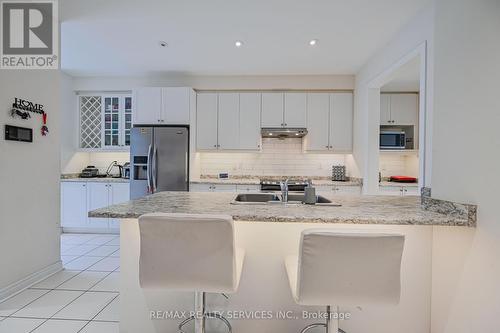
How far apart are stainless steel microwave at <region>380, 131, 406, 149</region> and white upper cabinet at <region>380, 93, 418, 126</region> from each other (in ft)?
0.75

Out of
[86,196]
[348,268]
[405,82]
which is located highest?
[405,82]

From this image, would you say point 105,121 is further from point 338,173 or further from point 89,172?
point 338,173

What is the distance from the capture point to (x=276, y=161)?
457 cm

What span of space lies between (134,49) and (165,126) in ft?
3.79

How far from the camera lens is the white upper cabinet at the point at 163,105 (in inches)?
161

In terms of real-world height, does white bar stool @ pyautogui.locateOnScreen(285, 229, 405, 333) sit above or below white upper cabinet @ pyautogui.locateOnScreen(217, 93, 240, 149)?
below

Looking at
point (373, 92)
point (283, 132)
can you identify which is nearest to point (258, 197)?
point (283, 132)

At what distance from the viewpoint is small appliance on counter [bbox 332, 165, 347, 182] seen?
4379mm

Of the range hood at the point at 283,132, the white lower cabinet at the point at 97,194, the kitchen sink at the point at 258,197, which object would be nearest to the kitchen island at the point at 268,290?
the kitchen sink at the point at 258,197

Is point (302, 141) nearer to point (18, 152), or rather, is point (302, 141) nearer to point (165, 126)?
point (165, 126)

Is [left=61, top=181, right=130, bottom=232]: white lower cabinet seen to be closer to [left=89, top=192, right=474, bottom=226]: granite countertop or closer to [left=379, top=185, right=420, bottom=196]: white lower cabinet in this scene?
[left=89, top=192, right=474, bottom=226]: granite countertop

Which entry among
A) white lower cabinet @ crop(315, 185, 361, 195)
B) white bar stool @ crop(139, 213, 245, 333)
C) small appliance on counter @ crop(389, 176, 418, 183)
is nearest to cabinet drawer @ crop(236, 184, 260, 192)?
white lower cabinet @ crop(315, 185, 361, 195)

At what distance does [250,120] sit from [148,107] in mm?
1643

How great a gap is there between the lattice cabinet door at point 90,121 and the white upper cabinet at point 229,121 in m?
2.17
